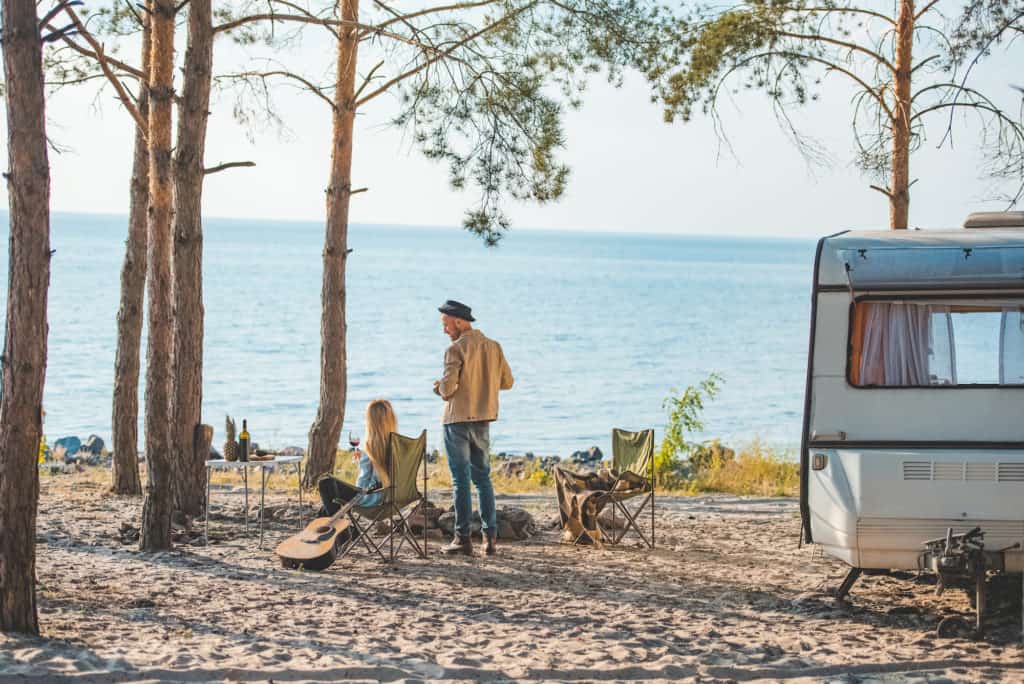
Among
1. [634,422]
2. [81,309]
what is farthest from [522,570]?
[81,309]

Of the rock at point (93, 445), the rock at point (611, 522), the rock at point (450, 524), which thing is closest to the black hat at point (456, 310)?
the rock at point (450, 524)

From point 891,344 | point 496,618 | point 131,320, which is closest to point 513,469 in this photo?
point 131,320

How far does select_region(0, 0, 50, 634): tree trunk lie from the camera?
5.81 meters

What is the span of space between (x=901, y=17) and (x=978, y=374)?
488 cm

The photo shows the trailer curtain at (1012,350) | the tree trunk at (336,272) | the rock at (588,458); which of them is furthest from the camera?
the rock at (588,458)

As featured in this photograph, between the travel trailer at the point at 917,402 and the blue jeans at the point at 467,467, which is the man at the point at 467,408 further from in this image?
the travel trailer at the point at 917,402

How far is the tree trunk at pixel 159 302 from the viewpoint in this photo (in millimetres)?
8297

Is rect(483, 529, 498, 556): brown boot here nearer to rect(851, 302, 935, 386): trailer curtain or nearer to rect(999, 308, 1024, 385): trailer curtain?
rect(851, 302, 935, 386): trailer curtain

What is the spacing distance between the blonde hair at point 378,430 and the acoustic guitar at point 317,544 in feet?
0.90

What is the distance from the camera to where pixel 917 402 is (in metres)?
6.31

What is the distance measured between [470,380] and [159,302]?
2667mm

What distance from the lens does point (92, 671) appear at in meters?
5.25

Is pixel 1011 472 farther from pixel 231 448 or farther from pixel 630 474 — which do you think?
pixel 231 448

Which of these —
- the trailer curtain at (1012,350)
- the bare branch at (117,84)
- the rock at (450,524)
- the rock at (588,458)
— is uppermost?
the bare branch at (117,84)
